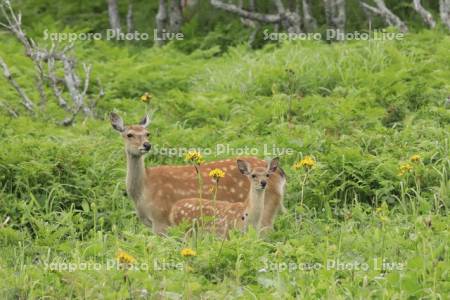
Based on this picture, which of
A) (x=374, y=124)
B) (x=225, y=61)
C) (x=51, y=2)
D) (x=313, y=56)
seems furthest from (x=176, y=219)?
(x=51, y=2)

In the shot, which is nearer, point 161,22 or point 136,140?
point 136,140

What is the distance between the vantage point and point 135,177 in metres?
10.8

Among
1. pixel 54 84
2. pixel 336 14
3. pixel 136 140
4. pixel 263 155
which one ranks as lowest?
pixel 263 155

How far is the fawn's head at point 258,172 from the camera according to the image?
9773 millimetres

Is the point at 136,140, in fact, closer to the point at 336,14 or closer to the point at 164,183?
the point at 164,183

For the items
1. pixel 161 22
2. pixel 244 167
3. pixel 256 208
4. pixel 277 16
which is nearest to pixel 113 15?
pixel 161 22

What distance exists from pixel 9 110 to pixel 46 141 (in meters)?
1.70

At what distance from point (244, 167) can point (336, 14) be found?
7273mm

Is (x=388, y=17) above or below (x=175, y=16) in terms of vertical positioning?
below

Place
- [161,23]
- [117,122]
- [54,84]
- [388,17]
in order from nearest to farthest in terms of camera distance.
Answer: [117,122], [54,84], [388,17], [161,23]

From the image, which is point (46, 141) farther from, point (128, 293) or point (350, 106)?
point (128, 293)

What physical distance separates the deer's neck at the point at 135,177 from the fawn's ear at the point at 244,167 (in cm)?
115

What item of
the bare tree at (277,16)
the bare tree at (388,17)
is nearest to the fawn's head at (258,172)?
the bare tree at (388,17)

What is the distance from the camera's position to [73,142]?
12.4 metres
